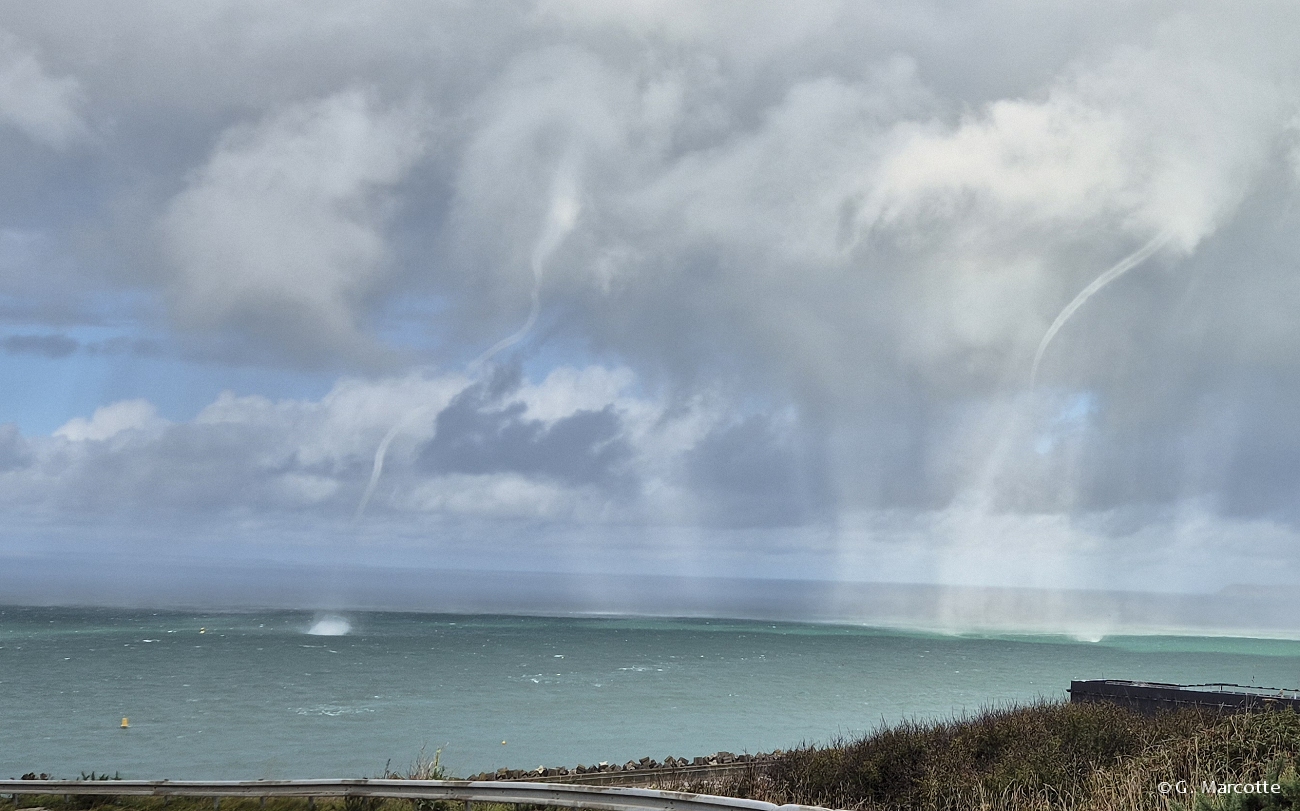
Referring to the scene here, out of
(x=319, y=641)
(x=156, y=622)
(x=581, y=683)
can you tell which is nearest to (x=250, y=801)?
(x=581, y=683)

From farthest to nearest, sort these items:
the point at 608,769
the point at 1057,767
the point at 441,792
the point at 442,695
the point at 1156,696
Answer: the point at 442,695 → the point at 1156,696 → the point at 608,769 → the point at 1057,767 → the point at 441,792

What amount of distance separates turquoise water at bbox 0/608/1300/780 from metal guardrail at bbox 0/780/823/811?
19168mm

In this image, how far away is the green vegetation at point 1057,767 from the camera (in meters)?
14.7

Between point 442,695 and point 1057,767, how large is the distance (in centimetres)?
7292

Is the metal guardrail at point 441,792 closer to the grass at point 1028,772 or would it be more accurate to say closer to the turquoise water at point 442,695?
the grass at point 1028,772

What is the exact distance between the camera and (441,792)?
52.9ft

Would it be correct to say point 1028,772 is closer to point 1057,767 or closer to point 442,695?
point 1057,767

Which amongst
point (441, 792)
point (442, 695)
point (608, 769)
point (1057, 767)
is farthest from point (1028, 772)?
point (442, 695)

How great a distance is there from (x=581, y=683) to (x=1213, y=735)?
82636 millimetres

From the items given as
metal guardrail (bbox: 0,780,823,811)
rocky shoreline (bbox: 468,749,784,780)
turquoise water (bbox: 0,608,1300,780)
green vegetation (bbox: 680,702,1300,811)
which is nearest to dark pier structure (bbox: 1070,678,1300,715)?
turquoise water (bbox: 0,608,1300,780)

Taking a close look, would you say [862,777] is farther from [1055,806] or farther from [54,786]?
[54,786]

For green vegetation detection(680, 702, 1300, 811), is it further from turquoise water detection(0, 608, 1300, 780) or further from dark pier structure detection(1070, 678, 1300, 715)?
turquoise water detection(0, 608, 1300, 780)

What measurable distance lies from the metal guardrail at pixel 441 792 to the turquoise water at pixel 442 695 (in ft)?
62.9

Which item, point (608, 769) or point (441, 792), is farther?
point (608, 769)
